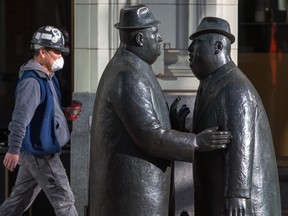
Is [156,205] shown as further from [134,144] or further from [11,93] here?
[11,93]

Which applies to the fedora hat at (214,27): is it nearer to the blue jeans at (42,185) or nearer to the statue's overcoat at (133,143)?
the statue's overcoat at (133,143)

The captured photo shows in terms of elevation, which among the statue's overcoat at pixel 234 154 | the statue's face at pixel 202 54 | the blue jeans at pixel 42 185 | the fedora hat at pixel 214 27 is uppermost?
the fedora hat at pixel 214 27

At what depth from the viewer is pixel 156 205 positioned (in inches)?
220

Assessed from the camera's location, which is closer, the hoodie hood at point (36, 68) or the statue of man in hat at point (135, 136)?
the statue of man in hat at point (135, 136)

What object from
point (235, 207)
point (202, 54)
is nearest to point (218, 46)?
point (202, 54)

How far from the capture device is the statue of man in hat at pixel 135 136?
546 centimetres

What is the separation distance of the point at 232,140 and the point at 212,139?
12 centimetres

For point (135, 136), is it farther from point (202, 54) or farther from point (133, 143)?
point (202, 54)

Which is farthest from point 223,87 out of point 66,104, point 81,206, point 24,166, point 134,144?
point 66,104

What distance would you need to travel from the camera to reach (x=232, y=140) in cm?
546

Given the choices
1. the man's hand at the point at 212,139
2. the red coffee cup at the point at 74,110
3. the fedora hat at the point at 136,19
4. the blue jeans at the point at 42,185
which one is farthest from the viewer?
the red coffee cup at the point at 74,110

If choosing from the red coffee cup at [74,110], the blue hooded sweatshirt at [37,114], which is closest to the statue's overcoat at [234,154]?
the blue hooded sweatshirt at [37,114]

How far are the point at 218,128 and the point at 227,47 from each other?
0.49 meters

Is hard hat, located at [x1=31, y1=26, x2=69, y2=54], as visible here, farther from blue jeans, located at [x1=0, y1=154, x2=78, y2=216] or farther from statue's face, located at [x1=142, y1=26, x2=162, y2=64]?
statue's face, located at [x1=142, y1=26, x2=162, y2=64]
